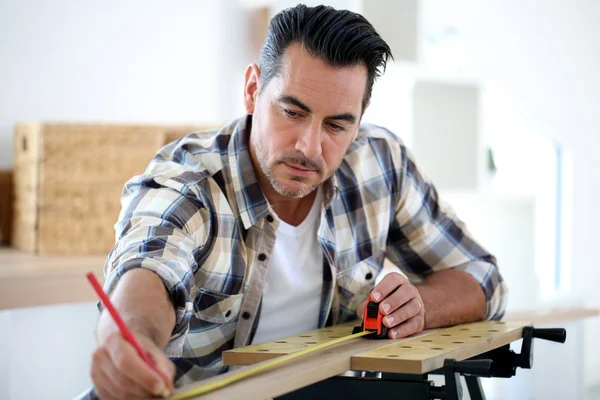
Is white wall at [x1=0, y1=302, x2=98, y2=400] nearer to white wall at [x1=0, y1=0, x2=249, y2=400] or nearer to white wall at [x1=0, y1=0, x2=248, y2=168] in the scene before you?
white wall at [x1=0, y1=0, x2=249, y2=400]

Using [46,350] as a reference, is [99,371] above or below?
above

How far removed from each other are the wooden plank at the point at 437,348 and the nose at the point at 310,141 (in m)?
0.40

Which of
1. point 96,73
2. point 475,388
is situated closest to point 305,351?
point 475,388

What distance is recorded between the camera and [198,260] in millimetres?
1360

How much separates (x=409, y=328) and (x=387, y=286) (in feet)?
0.28

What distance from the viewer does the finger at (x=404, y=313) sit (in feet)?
4.11

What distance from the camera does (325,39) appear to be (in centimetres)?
136

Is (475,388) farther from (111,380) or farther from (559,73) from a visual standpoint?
(559,73)

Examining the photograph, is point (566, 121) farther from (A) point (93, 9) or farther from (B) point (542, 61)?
(A) point (93, 9)

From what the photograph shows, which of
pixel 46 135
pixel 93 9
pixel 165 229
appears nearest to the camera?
pixel 165 229

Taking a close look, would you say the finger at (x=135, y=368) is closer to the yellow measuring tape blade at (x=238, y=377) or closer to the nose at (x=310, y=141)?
the yellow measuring tape blade at (x=238, y=377)

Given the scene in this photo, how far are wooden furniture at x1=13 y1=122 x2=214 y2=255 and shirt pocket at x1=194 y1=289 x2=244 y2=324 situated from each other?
0.98 metres

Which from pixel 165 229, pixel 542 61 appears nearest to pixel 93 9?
pixel 165 229

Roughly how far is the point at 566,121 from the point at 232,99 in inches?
80.4
